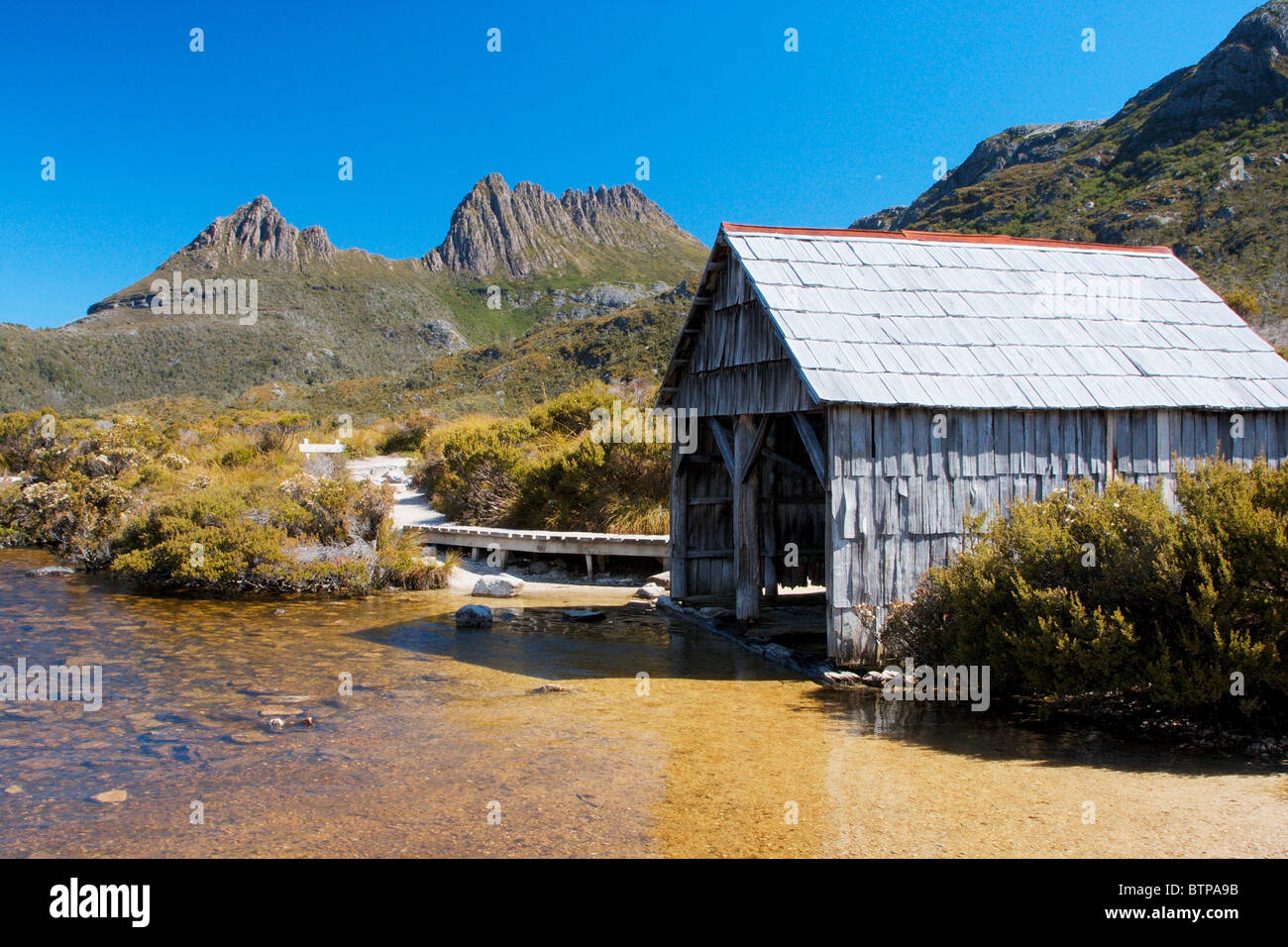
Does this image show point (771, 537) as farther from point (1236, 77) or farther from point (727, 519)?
point (1236, 77)

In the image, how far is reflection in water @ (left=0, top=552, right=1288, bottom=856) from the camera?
17.0 ft

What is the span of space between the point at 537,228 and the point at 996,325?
12492 cm

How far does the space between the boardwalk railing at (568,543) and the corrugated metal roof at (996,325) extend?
652cm

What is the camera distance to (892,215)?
69188mm

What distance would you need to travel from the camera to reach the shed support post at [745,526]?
38.6ft

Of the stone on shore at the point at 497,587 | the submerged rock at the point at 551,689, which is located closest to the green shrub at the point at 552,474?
the stone on shore at the point at 497,587

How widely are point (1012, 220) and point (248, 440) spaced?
37.1m

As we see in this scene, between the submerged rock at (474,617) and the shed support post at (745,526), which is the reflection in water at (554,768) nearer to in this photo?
the shed support post at (745,526)

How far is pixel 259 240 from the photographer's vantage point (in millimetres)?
102625

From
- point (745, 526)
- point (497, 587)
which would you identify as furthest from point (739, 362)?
point (497, 587)

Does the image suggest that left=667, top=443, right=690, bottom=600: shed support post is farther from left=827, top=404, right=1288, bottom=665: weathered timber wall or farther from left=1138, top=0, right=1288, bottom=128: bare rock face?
left=1138, top=0, right=1288, bottom=128: bare rock face
